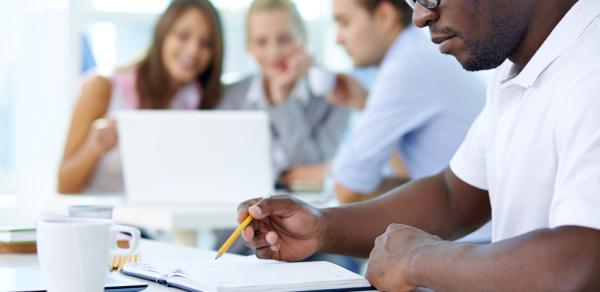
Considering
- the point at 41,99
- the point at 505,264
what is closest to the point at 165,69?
the point at 41,99

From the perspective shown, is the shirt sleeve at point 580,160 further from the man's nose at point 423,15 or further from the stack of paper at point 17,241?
the stack of paper at point 17,241

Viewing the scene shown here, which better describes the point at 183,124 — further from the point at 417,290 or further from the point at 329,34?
the point at 417,290

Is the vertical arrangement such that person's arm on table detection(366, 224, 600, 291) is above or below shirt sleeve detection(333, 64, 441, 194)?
above

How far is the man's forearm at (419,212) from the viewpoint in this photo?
1530 mm

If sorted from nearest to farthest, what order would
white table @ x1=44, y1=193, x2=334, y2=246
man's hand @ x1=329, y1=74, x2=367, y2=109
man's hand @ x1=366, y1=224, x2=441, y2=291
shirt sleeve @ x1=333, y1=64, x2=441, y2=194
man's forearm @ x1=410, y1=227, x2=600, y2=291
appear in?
man's forearm @ x1=410, y1=227, x2=600, y2=291, man's hand @ x1=366, y1=224, x2=441, y2=291, white table @ x1=44, y1=193, x2=334, y2=246, shirt sleeve @ x1=333, y1=64, x2=441, y2=194, man's hand @ x1=329, y1=74, x2=367, y2=109

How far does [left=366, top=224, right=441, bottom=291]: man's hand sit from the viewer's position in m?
1.12

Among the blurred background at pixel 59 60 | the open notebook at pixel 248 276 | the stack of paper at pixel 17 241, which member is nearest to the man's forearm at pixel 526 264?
the open notebook at pixel 248 276

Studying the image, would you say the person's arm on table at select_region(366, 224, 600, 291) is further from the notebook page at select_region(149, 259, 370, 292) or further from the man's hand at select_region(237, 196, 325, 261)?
the man's hand at select_region(237, 196, 325, 261)

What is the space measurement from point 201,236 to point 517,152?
295 cm

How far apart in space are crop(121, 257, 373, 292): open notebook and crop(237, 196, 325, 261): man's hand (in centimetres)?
6

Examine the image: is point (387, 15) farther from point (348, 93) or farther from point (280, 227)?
point (280, 227)

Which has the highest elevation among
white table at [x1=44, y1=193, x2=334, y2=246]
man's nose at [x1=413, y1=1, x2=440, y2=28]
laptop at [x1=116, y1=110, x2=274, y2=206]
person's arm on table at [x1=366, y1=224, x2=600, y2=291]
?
man's nose at [x1=413, y1=1, x2=440, y2=28]

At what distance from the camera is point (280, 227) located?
4.69ft

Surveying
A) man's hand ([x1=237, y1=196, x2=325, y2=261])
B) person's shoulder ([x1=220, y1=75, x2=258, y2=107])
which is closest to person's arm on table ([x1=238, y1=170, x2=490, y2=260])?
man's hand ([x1=237, y1=196, x2=325, y2=261])
